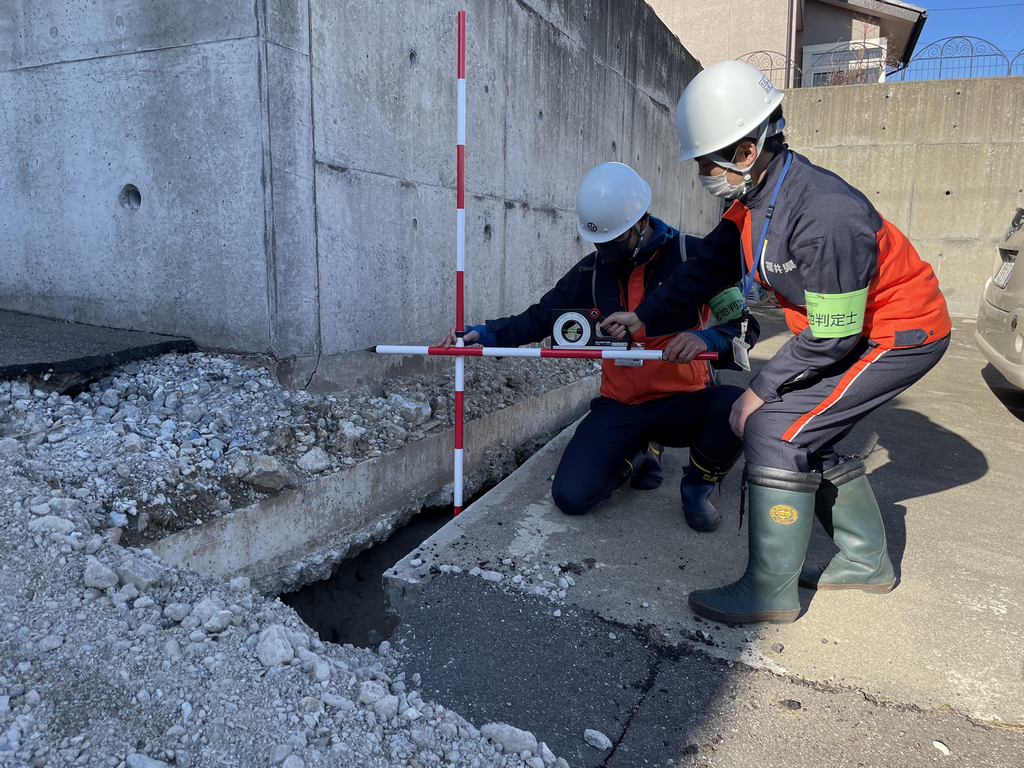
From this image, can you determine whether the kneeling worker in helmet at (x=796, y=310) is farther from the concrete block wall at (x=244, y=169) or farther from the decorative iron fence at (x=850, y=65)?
the decorative iron fence at (x=850, y=65)

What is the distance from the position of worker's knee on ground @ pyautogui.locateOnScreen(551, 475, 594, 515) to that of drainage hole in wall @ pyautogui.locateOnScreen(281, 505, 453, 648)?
0.76 meters

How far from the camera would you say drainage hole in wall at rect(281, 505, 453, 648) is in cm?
285

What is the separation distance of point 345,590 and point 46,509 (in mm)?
1220

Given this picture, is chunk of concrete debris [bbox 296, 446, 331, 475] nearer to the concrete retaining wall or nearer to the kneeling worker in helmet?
the concrete retaining wall

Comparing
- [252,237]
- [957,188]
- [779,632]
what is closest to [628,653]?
[779,632]

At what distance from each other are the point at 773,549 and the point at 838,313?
29.9 inches

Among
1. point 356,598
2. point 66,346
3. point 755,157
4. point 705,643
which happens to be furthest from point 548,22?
point 705,643

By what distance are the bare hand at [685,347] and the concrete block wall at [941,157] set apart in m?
9.88

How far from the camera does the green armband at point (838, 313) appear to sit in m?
2.01

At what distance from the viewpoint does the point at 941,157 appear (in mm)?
10883

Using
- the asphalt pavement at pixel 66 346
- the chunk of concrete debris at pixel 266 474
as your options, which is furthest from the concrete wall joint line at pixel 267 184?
the chunk of concrete debris at pixel 266 474

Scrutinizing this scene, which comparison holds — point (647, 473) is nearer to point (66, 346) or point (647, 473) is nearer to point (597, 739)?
point (597, 739)

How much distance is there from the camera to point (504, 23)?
4508 mm

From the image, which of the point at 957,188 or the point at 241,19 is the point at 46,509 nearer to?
the point at 241,19
